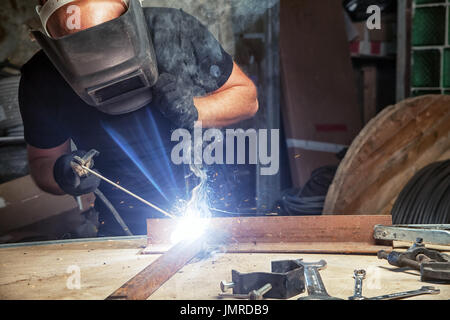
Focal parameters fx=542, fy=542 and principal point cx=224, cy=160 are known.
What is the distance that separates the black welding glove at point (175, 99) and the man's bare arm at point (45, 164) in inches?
15.8

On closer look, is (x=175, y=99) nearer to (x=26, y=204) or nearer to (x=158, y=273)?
(x=158, y=273)

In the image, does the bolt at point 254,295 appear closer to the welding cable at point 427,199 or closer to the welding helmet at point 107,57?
the welding helmet at point 107,57

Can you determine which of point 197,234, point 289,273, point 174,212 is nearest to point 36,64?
point 174,212

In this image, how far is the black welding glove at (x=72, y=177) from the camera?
5.79ft

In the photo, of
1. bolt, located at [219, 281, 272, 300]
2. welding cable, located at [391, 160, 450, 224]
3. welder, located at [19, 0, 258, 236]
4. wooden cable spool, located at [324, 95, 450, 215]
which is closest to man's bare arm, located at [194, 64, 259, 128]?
welder, located at [19, 0, 258, 236]

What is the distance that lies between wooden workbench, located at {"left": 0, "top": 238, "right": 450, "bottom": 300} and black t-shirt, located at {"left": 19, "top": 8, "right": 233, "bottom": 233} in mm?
408

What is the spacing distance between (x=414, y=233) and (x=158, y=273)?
664 mm

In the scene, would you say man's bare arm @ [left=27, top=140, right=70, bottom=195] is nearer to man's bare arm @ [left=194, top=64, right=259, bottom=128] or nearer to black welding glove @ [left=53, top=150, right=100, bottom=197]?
black welding glove @ [left=53, top=150, right=100, bottom=197]

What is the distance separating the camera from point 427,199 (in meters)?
1.98

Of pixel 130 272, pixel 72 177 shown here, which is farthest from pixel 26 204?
pixel 130 272

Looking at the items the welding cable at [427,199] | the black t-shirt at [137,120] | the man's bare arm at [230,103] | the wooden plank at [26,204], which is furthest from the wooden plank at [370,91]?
the wooden plank at [26,204]

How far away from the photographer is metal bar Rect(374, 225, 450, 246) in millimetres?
Result: 1365

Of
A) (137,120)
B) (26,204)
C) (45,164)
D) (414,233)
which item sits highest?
(137,120)

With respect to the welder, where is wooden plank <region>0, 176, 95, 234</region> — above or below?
below
